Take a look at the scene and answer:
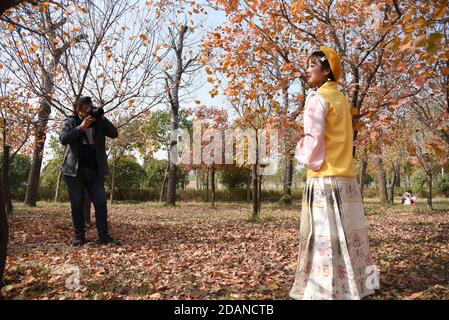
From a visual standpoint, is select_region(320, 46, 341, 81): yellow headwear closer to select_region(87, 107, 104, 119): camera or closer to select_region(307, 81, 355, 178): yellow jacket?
select_region(307, 81, 355, 178): yellow jacket

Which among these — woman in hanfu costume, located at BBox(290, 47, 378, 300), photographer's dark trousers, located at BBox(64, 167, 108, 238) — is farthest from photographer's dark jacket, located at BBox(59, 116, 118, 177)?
woman in hanfu costume, located at BBox(290, 47, 378, 300)

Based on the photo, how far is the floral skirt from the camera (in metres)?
2.79

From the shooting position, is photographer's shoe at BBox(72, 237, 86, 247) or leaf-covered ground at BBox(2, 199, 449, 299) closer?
leaf-covered ground at BBox(2, 199, 449, 299)

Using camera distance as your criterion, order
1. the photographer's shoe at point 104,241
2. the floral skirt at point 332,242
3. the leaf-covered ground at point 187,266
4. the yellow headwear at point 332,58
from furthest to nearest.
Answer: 1. the photographer's shoe at point 104,241
2. the leaf-covered ground at point 187,266
3. the yellow headwear at point 332,58
4. the floral skirt at point 332,242

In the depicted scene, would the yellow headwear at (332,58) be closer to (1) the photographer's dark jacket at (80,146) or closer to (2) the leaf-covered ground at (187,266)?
(2) the leaf-covered ground at (187,266)

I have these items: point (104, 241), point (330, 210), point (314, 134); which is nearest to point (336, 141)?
point (314, 134)

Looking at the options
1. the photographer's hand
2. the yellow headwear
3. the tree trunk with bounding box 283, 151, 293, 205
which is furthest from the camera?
the tree trunk with bounding box 283, 151, 293, 205

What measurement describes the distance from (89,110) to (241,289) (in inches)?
137

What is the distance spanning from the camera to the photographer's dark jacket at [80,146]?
5.30 meters

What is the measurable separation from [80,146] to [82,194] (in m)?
0.72

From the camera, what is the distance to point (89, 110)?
5.42m

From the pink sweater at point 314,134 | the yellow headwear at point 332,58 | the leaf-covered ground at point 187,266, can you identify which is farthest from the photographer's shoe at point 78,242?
the yellow headwear at point 332,58

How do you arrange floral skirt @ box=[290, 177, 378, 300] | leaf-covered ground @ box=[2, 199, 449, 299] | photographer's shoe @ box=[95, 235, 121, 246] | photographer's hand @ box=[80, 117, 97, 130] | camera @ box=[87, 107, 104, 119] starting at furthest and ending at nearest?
photographer's shoe @ box=[95, 235, 121, 246]
camera @ box=[87, 107, 104, 119]
photographer's hand @ box=[80, 117, 97, 130]
leaf-covered ground @ box=[2, 199, 449, 299]
floral skirt @ box=[290, 177, 378, 300]
